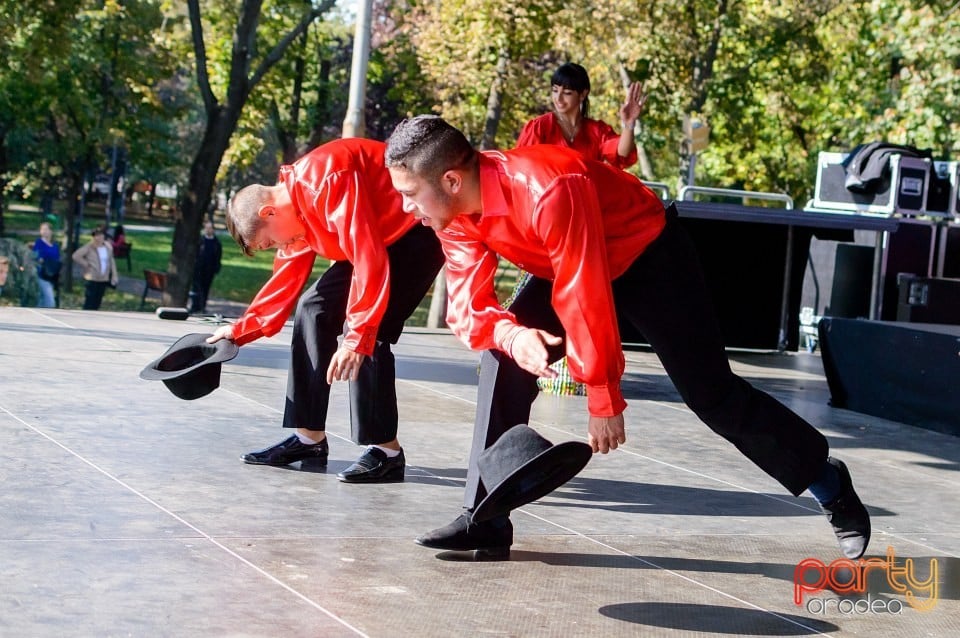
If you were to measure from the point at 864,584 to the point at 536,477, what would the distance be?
142 centimetres

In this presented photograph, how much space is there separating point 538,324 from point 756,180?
3091 centimetres

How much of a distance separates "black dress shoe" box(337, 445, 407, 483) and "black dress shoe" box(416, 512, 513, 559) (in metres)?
1.18

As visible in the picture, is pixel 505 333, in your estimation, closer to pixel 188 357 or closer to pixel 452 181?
pixel 452 181

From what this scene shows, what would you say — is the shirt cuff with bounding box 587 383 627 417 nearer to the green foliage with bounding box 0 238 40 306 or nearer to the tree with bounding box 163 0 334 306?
the green foliage with bounding box 0 238 40 306

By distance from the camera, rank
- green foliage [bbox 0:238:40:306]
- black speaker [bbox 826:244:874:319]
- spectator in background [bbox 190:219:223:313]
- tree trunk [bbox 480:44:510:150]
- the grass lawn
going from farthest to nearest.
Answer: the grass lawn → spectator in background [bbox 190:219:223:313] → tree trunk [bbox 480:44:510:150] → green foliage [bbox 0:238:40:306] → black speaker [bbox 826:244:874:319]

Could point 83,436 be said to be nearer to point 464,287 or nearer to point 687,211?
point 464,287

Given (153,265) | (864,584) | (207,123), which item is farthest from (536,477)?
(153,265)

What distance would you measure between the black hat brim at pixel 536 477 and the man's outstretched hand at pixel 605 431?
0.08 m

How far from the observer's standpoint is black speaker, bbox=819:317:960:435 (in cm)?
840

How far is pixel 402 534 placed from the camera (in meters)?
4.80

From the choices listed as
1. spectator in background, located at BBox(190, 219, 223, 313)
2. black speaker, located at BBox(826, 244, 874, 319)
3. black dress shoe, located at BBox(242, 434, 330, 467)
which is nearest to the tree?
spectator in background, located at BBox(190, 219, 223, 313)

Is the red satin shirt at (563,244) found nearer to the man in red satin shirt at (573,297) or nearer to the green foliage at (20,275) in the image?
the man in red satin shirt at (573,297)

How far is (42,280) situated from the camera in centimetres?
1784

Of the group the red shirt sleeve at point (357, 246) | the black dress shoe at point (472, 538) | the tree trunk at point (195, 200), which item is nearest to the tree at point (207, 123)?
the tree trunk at point (195, 200)
